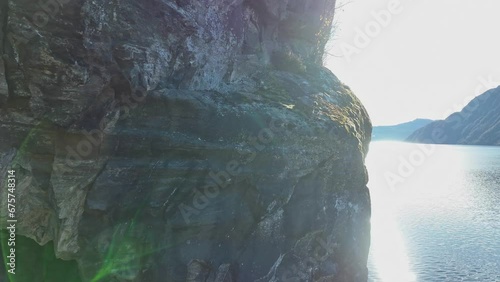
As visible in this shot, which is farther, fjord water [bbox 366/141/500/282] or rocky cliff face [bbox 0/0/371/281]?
fjord water [bbox 366/141/500/282]

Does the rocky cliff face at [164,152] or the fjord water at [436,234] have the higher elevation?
the rocky cliff face at [164,152]

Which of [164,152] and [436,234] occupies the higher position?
[164,152]

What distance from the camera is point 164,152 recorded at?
55.2 ft

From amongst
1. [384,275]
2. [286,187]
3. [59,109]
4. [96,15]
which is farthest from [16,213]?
[384,275]

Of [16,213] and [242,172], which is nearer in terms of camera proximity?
[16,213]

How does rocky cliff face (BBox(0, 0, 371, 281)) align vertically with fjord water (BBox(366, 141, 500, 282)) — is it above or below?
above

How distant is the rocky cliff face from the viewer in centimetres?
1466

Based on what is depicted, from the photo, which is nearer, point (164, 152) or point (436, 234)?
point (164, 152)

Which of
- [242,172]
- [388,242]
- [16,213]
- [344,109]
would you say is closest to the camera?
[16,213]

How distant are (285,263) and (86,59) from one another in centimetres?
1389

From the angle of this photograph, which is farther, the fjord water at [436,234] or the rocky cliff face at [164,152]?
the fjord water at [436,234]

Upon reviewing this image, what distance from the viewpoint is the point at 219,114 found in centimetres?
1828

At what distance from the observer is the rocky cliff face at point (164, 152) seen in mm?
14664

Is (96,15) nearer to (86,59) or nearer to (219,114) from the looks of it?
(86,59)
